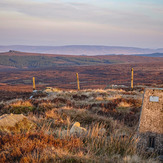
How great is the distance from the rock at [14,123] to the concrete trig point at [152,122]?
2866 millimetres

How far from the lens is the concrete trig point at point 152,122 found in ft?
13.8

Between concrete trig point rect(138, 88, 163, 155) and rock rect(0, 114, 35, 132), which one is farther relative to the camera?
rock rect(0, 114, 35, 132)

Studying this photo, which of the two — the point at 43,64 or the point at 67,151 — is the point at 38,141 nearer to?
the point at 67,151

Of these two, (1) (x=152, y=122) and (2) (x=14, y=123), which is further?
(2) (x=14, y=123)

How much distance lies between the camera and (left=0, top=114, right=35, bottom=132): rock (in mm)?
5156

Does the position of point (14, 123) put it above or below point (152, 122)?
below

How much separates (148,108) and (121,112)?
389 centimetres

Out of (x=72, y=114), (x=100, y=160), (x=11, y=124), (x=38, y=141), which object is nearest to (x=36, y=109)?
(x=72, y=114)

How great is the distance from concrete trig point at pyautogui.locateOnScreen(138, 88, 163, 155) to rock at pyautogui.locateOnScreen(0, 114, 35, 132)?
9.40ft

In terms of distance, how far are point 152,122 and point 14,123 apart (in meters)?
3.46

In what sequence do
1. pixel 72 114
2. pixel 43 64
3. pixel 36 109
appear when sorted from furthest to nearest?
pixel 43 64, pixel 36 109, pixel 72 114

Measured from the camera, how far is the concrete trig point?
4.20 m

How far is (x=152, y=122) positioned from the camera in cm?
426

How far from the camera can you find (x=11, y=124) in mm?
5348
